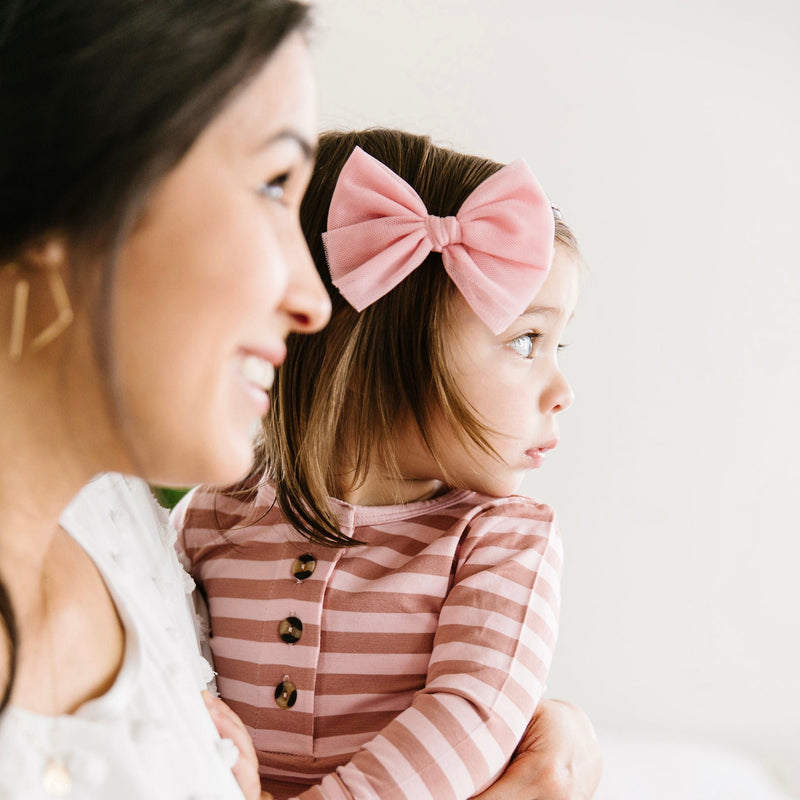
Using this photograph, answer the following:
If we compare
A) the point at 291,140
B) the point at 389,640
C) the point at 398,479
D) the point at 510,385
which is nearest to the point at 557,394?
the point at 510,385

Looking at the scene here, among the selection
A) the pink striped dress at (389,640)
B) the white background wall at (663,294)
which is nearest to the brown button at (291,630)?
the pink striped dress at (389,640)

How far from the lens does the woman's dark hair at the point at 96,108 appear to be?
0.45m

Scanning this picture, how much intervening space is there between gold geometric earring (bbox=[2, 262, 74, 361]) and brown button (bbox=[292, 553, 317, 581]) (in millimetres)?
462

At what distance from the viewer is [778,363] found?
1.42 metres

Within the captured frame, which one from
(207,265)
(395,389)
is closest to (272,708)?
(395,389)

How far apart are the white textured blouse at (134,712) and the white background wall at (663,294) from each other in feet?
2.78

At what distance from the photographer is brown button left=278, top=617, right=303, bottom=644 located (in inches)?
34.6

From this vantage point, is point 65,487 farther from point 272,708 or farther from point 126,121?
point 272,708

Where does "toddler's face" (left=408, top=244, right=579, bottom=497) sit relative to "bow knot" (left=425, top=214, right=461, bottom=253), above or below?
below

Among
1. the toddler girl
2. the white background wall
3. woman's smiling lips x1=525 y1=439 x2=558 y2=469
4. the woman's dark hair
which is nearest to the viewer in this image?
Answer: the woman's dark hair

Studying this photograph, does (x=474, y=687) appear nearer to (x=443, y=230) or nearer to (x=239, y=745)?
(x=239, y=745)

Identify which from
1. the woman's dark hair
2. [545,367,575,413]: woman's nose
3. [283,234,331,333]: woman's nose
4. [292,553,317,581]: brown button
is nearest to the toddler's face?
[545,367,575,413]: woman's nose

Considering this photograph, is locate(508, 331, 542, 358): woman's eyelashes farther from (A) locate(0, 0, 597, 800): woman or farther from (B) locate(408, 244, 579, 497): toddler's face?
(A) locate(0, 0, 597, 800): woman

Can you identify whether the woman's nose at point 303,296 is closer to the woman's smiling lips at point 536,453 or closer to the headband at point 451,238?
the headband at point 451,238
